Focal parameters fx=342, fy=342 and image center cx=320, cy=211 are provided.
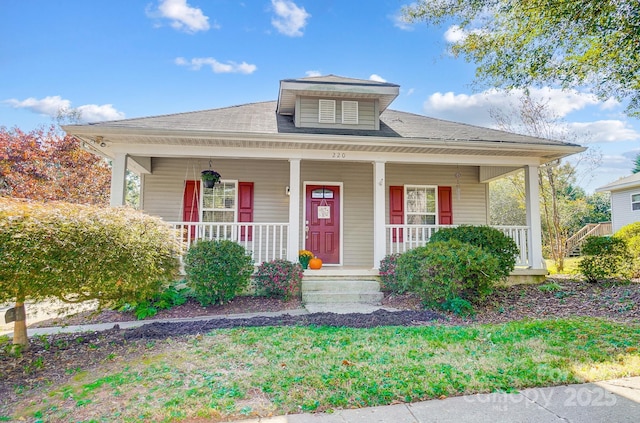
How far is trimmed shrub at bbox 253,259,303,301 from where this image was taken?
20.1 ft

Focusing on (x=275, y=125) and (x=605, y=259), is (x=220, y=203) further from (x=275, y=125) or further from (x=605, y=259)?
(x=605, y=259)

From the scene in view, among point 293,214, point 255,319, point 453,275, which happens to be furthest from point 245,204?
point 453,275

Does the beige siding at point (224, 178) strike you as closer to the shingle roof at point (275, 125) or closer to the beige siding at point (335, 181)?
the beige siding at point (335, 181)

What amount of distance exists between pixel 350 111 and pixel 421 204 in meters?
3.15

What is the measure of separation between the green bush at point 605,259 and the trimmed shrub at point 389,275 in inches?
166

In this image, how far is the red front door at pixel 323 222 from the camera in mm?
8781

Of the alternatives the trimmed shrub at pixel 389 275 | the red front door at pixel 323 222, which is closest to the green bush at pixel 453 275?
the trimmed shrub at pixel 389 275

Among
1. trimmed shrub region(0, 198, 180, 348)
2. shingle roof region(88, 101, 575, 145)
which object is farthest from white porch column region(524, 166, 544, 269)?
trimmed shrub region(0, 198, 180, 348)

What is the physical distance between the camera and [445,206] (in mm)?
9242

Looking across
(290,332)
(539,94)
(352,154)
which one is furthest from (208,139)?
(539,94)

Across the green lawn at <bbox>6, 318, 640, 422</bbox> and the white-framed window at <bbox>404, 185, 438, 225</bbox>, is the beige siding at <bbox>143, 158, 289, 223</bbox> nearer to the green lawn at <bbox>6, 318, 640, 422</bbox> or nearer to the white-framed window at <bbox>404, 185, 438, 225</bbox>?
the white-framed window at <bbox>404, 185, 438, 225</bbox>

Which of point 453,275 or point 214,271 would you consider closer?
point 453,275

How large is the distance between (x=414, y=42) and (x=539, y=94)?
5.35m

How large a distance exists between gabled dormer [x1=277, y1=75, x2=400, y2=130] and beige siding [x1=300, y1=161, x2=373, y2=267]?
116cm
